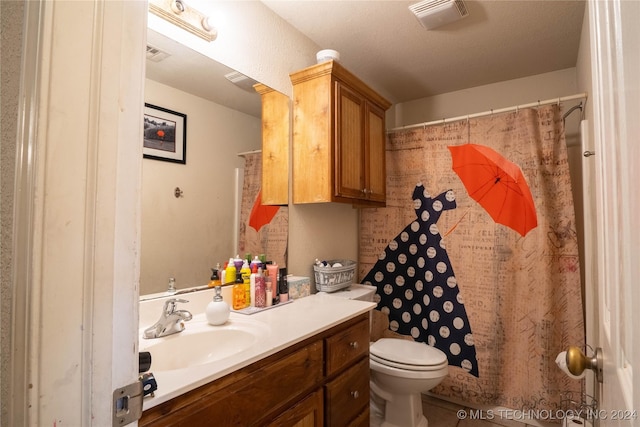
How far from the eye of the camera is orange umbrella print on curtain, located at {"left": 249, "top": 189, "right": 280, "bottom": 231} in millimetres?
1666

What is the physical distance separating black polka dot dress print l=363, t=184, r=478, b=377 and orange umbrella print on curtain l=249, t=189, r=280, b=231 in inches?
44.6

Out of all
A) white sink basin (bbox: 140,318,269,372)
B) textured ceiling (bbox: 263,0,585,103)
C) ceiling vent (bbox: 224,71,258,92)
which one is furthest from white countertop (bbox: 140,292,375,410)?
textured ceiling (bbox: 263,0,585,103)

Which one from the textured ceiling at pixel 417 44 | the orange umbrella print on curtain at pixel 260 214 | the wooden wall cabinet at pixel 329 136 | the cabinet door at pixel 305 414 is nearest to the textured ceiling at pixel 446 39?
the textured ceiling at pixel 417 44

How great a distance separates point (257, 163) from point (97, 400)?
1.37 metres

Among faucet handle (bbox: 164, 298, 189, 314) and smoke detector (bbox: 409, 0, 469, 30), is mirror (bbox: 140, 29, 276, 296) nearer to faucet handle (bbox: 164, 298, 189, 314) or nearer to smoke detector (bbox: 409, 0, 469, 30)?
faucet handle (bbox: 164, 298, 189, 314)

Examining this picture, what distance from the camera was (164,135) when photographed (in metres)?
1.30

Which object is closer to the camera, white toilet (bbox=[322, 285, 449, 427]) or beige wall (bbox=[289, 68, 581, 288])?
white toilet (bbox=[322, 285, 449, 427])

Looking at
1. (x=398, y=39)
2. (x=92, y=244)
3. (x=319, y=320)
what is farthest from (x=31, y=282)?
(x=398, y=39)

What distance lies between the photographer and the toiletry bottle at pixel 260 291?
4.92 feet

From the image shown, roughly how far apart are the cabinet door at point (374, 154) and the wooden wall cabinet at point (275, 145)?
0.55 meters

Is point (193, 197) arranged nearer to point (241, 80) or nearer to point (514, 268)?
point (241, 80)

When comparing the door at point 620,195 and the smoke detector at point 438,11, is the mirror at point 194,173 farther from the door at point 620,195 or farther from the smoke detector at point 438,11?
the door at point 620,195

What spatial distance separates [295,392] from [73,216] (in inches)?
38.2

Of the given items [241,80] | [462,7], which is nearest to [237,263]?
[241,80]
